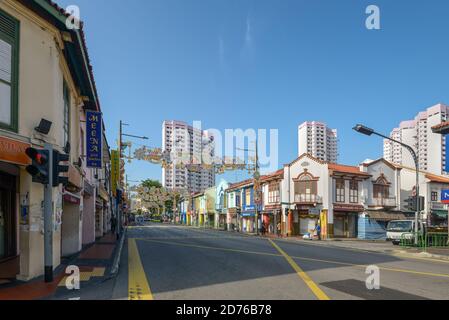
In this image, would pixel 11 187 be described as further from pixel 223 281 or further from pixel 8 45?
pixel 223 281

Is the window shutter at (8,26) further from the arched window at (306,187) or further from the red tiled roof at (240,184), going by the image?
the red tiled roof at (240,184)

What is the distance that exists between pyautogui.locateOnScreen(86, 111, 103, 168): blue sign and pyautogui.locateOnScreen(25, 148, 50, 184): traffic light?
9.60 meters

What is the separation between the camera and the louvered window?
8.58m

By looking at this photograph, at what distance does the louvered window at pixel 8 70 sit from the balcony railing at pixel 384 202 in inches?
1444

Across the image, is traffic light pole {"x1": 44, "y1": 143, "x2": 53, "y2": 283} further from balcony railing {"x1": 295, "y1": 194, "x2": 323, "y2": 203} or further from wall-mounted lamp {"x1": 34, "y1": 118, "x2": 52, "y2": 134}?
balcony railing {"x1": 295, "y1": 194, "x2": 323, "y2": 203}

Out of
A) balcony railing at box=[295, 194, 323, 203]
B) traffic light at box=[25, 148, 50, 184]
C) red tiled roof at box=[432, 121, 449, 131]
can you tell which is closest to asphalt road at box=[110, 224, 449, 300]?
traffic light at box=[25, 148, 50, 184]

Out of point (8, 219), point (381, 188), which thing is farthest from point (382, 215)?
point (8, 219)

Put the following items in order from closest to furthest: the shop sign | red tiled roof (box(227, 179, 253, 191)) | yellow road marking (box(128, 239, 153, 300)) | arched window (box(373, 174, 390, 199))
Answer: yellow road marking (box(128, 239, 153, 300)), the shop sign, arched window (box(373, 174, 390, 199)), red tiled roof (box(227, 179, 253, 191))

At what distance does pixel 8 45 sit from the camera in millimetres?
8797

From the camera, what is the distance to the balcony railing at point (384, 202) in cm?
3859

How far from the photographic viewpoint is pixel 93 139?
699 inches

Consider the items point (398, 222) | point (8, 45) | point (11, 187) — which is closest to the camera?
point (8, 45)
